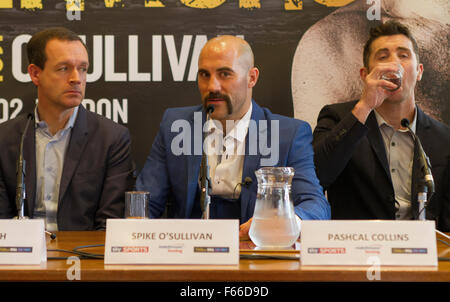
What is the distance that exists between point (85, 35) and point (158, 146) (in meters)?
0.95

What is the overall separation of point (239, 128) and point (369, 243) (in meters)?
1.51

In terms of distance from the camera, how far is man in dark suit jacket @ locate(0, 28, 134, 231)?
109 inches

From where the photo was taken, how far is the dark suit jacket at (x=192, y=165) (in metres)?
2.48

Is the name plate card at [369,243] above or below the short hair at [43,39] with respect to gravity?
below

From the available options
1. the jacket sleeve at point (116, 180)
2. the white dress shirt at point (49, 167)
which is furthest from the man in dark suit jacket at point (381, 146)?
the white dress shirt at point (49, 167)

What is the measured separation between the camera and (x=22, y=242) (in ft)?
4.47

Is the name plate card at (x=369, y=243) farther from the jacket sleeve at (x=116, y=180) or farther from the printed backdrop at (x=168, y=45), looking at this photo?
the printed backdrop at (x=168, y=45)

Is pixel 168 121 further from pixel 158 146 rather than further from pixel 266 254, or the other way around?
pixel 266 254

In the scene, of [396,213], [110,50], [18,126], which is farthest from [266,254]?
[110,50]

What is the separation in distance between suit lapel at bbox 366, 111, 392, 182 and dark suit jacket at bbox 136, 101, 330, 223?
0.38 meters

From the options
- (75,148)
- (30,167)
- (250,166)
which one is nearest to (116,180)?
(75,148)

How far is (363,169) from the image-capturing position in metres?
2.83

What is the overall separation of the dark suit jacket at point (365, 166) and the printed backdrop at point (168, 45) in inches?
15.6

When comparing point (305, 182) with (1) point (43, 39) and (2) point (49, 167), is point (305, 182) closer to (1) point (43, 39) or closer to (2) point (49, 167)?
(2) point (49, 167)
